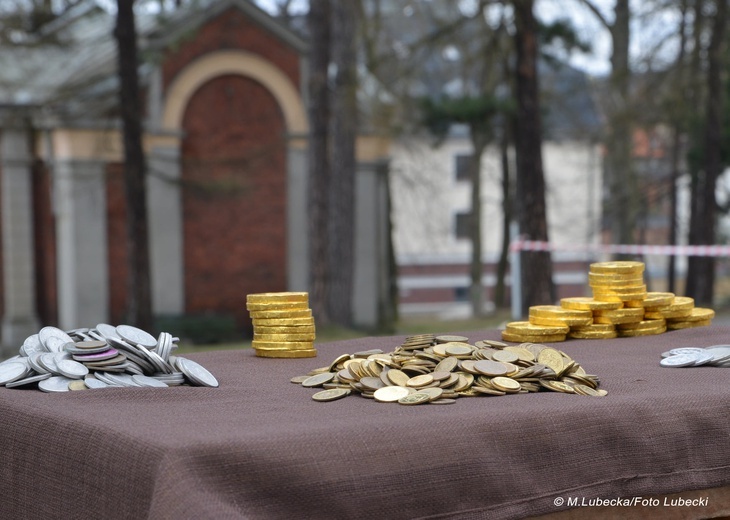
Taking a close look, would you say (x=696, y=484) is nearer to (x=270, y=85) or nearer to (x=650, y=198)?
(x=270, y=85)

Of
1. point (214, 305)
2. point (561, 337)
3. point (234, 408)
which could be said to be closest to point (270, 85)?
point (214, 305)

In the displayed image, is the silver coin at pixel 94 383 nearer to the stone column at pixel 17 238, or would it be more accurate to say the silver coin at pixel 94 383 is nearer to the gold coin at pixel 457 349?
the gold coin at pixel 457 349

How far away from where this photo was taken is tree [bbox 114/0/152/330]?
1404 centimetres

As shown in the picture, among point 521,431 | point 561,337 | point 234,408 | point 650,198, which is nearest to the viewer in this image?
point 521,431

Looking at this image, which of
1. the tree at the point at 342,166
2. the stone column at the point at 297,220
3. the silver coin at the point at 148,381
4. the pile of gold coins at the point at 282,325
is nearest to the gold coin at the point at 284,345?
the pile of gold coins at the point at 282,325

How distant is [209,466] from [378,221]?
62.0 ft

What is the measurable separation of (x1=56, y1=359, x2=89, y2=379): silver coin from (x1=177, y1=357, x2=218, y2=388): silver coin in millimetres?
368

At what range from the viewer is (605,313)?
17.9 ft

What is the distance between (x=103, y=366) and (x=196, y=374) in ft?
1.16

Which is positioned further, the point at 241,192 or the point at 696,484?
the point at 241,192

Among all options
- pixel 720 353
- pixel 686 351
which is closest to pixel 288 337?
pixel 686 351

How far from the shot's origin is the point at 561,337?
17.7ft

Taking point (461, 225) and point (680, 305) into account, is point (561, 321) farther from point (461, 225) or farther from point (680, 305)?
point (461, 225)

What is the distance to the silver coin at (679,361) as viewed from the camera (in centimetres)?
449
